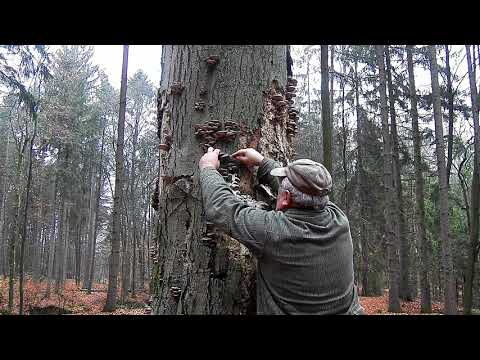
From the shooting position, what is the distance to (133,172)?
28.3 metres

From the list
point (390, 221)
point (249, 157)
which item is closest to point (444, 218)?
point (390, 221)

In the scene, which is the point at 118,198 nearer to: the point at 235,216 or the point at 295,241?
the point at 235,216

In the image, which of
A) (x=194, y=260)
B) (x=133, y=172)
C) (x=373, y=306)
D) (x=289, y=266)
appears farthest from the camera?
(x=133, y=172)

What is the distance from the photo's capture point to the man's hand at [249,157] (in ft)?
8.12

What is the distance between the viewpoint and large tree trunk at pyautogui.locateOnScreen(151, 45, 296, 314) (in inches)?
92.7

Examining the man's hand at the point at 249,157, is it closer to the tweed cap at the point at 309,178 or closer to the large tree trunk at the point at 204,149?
the large tree trunk at the point at 204,149

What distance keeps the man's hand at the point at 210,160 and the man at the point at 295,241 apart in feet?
0.38

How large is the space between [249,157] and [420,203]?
16.9m

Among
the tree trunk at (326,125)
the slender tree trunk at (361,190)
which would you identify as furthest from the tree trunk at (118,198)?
the slender tree trunk at (361,190)

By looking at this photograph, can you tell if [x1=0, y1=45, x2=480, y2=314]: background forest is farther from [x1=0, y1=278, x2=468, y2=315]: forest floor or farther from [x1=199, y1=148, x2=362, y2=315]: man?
[x1=199, y1=148, x2=362, y2=315]: man

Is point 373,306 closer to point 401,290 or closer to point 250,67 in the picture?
point 401,290

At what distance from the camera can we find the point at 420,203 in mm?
17375

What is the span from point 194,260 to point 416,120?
1903cm

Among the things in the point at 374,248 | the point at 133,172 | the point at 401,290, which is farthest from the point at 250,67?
the point at 133,172
